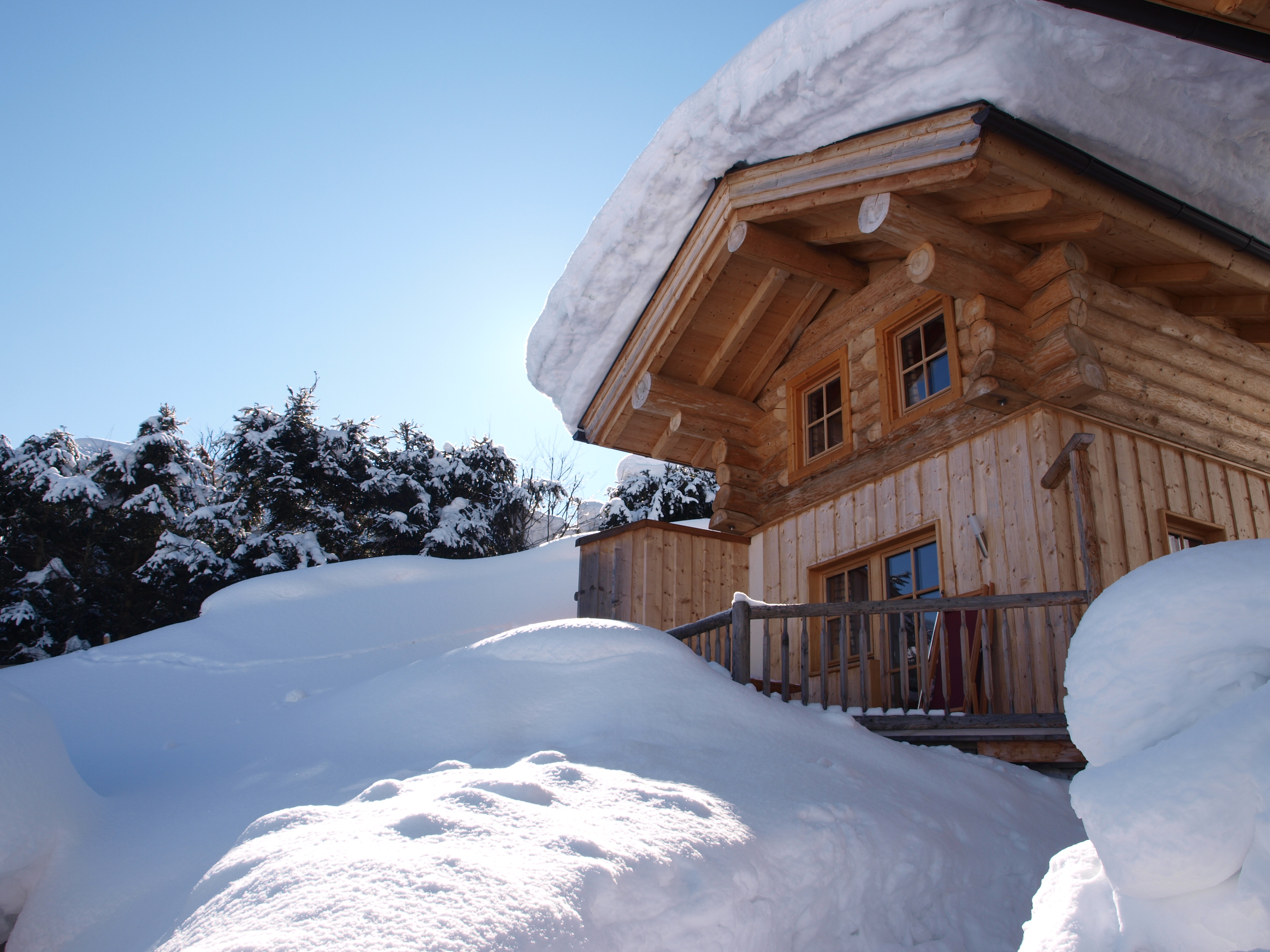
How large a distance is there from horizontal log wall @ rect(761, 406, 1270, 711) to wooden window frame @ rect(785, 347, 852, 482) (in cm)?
86

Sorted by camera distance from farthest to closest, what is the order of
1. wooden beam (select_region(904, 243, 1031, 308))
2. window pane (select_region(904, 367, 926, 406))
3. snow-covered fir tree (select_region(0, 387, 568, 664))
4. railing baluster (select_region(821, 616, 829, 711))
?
snow-covered fir tree (select_region(0, 387, 568, 664)) → window pane (select_region(904, 367, 926, 406)) → wooden beam (select_region(904, 243, 1031, 308)) → railing baluster (select_region(821, 616, 829, 711))

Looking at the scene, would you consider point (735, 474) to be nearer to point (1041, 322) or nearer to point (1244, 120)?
point (1041, 322)

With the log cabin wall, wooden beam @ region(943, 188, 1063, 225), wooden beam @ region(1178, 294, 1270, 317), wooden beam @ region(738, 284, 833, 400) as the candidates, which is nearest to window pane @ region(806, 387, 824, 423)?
wooden beam @ region(738, 284, 833, 400)

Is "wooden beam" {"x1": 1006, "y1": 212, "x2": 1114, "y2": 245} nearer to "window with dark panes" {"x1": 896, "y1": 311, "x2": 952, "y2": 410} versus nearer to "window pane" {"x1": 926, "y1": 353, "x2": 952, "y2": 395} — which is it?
"window with dark panes" {"x1": 896, "y1": 311, "x2": 952, "y2": 410}

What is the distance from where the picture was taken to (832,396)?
8742 mm

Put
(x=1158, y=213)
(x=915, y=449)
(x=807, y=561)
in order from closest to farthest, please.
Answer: (x=1158, y=213) < (x=915, y=449) < (x=807, y=561)

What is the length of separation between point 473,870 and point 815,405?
22.8 feet

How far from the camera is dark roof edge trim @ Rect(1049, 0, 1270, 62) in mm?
3936

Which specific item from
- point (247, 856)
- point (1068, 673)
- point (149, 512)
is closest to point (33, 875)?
point (247, 856)

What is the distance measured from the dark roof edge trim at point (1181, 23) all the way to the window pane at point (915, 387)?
3.68 metres

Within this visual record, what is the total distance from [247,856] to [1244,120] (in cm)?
696

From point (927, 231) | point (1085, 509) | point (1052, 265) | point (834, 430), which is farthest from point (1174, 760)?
point (834, 430)

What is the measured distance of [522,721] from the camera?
473 centimetres

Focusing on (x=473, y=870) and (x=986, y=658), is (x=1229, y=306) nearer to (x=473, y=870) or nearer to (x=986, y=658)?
(x=986, y=658)
